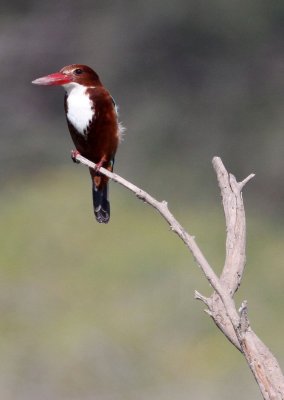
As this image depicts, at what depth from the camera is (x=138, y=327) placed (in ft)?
15.9

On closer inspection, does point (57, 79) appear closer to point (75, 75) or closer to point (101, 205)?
point (75, 75)

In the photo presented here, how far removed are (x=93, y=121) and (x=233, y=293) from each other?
2.09ft

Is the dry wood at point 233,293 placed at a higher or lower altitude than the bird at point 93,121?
lower

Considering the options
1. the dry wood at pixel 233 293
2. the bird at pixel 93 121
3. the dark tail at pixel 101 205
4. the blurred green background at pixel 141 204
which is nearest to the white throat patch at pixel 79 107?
the bird at pixel 93 121

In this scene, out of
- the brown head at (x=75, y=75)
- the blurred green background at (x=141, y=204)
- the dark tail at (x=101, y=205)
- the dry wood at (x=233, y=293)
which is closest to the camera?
the dry wood at (x=233, y=293)

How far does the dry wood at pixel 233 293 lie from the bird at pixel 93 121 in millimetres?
295

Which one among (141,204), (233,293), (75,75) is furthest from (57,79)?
(141,204)

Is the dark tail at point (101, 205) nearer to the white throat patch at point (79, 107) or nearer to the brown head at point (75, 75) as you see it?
the white throat patch at point (79, 107)

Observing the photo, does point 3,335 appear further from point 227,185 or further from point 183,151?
point 227,185

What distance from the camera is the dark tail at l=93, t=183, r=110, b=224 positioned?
7.97 feet

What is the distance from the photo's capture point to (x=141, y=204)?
223 inches

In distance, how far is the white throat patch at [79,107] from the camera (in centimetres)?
226

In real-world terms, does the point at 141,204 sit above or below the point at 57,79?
above

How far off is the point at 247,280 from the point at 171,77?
5.78 ft
